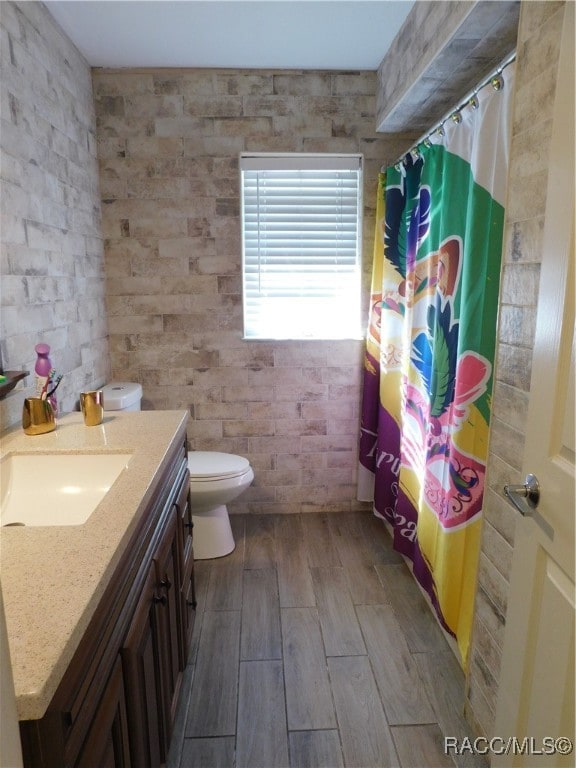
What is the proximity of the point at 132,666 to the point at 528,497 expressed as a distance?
3.11 feet

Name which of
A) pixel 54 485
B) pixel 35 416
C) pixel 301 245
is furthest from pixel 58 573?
pixel 301 245

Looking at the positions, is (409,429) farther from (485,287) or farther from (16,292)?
(16,292)

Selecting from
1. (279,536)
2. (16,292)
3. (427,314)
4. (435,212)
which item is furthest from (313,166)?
(279,536)

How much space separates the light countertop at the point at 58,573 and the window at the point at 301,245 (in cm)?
156

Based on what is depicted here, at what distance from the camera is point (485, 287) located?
63.1 inches

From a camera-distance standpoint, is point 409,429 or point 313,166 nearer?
point 409,429

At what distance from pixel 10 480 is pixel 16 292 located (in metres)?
0.69

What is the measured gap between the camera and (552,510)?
107 cm

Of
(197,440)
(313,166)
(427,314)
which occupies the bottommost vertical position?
(197,440)

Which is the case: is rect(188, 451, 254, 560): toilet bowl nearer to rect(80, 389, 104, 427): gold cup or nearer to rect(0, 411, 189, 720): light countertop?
rect(80, 389, 104, 427): gold cup

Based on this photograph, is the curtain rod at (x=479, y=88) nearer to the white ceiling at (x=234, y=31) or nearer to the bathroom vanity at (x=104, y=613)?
the white ceiling at (x=234, y=31)

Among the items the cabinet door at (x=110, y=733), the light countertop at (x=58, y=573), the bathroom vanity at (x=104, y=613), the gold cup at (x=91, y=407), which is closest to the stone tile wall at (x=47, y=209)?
the gold cup at (x=91, y=407)

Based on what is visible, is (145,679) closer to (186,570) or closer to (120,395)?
(186,570)

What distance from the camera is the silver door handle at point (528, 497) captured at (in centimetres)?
113
